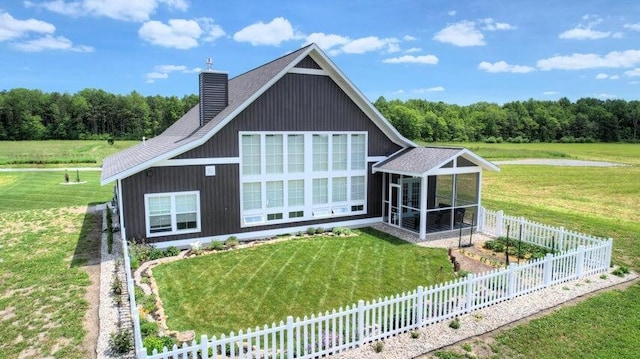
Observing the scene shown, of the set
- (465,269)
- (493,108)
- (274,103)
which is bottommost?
(465,269)

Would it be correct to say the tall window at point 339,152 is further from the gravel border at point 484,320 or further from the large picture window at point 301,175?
the gravel border at point 484,320

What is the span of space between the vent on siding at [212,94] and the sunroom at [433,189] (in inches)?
296

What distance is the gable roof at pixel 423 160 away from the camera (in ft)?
52.0

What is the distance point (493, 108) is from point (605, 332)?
12294 cm

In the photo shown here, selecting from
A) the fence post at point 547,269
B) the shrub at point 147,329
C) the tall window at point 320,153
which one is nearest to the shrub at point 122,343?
the shrub at point 147,329

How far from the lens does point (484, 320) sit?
29.5 feet

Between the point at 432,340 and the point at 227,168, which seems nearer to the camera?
the point at 432,340

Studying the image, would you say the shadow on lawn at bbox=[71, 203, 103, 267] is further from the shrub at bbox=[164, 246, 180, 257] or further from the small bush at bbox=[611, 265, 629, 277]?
the small bush at bbox=[611, 265, 629, 277]

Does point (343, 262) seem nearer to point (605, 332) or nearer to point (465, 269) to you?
point (465, 269)

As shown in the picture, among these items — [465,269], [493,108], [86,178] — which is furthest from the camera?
[493,108]

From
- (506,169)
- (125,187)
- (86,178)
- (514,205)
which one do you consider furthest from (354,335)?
(506,169)

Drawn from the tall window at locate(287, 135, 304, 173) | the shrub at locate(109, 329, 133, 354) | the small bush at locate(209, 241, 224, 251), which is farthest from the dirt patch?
the tall window at locate(287, 135, 304, 173)

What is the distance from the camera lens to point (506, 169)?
151 feet

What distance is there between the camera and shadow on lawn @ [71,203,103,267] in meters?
13.1
